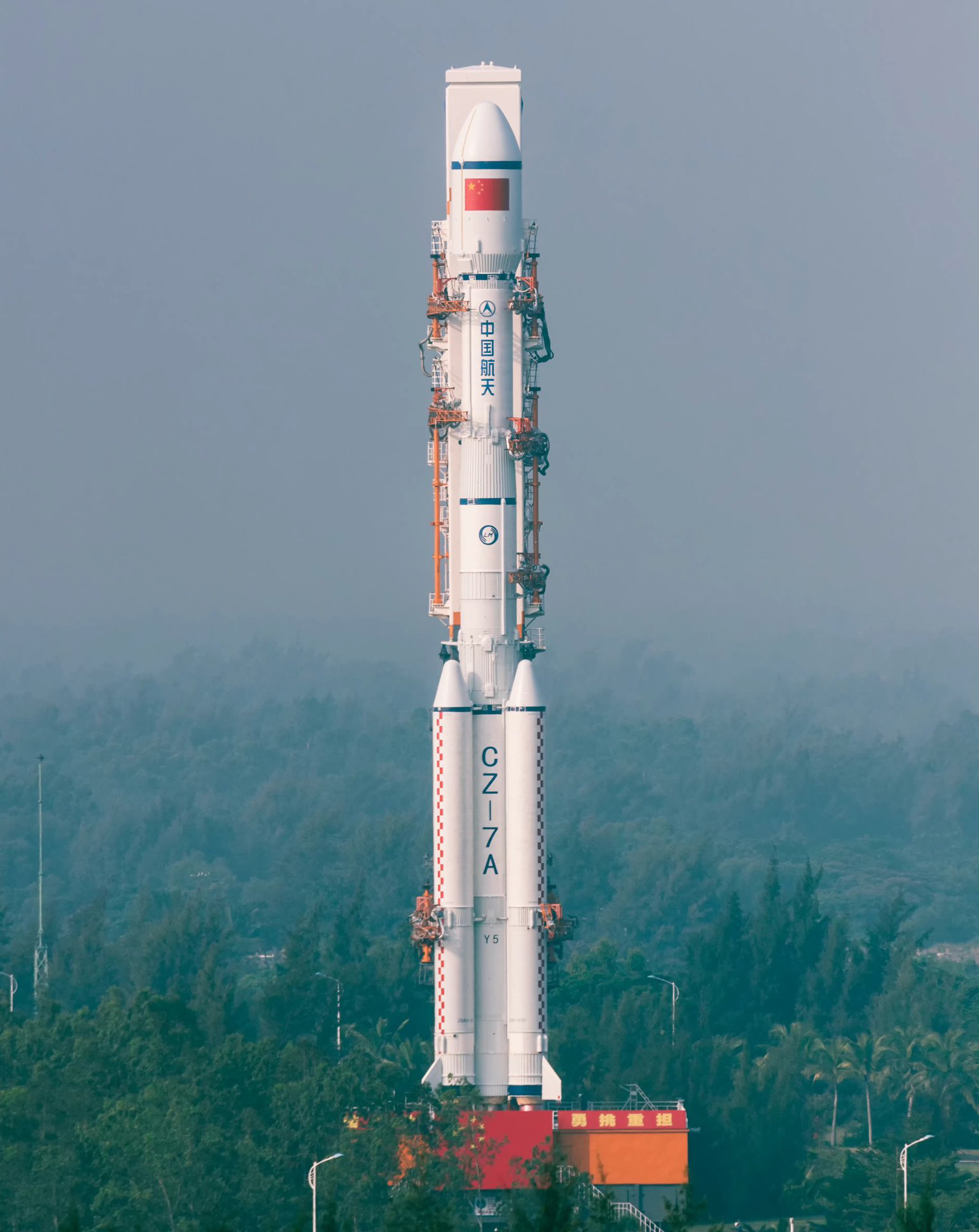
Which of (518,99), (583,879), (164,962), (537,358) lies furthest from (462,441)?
(583,879)

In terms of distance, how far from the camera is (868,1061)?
8656 cm

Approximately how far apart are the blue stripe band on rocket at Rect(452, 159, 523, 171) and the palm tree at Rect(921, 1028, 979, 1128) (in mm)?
27928

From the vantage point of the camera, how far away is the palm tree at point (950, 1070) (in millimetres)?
81625

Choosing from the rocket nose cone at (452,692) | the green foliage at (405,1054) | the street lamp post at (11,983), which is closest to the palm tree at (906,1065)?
the green foliage at (405,1054)

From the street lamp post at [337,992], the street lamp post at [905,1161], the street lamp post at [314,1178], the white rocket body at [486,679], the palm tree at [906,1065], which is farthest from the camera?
the street lamp post at [337,992]

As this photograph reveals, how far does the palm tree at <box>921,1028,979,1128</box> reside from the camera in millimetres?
81625

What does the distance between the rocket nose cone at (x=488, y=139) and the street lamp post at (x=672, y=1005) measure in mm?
24617

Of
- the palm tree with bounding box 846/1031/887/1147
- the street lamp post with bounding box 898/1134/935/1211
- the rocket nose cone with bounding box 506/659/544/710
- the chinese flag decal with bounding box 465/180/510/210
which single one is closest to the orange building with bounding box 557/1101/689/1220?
the street lamp post with bounding box 898/1134/935/1211

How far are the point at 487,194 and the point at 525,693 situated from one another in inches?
431

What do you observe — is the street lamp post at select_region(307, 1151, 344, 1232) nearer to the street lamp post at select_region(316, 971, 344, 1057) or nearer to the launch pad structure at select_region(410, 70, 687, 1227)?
the launch pad structure at select_region(410, 70, 687, 1227)

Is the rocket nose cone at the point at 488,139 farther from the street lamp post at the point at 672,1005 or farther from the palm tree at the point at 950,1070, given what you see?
the palm tree at the point at 950,1070

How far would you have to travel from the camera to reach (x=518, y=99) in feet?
230

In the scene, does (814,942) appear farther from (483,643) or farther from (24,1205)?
(24,1205)

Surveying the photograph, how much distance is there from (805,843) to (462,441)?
12790 centimetres
